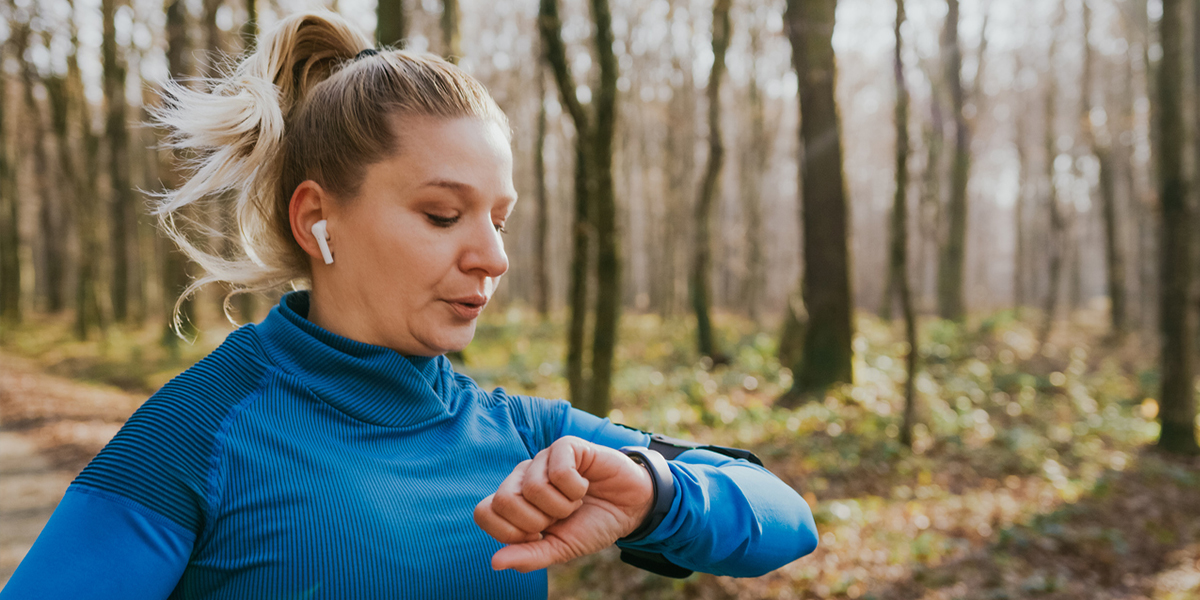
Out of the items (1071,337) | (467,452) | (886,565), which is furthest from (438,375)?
(1071,337)

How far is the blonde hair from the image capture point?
4.60 feet

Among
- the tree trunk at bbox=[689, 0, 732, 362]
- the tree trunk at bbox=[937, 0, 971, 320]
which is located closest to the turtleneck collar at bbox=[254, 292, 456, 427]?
the tree trunk at bbox=[689, 0, 732, 362]

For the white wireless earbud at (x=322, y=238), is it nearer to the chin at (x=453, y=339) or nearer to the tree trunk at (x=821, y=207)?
the chin at (x=453, y=339)

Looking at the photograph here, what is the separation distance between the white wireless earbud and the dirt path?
4.64 meters

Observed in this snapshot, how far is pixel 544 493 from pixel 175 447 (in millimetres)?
637

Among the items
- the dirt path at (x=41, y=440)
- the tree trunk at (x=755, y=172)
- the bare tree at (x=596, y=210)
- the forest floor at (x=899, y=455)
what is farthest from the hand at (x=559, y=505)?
the tree trunk at (x=755, y=172)

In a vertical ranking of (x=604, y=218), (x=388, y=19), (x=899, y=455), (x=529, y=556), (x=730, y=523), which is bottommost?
(x=899, y=455)

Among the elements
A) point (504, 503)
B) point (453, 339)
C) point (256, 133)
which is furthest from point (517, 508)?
point (256, 133)

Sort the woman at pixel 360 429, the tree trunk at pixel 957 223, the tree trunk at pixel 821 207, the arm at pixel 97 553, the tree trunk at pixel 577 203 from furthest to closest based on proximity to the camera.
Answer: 1. the tree trunk at pixel 957 223
2. the tree trunk at pixel 821 207
3. the tree trunk at pixel 577 203
4. the woman at pixel 360 429
5. the arm at pixel 97 553

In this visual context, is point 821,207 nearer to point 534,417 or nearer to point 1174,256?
point 1174,256

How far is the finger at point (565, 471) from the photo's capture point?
1129mm

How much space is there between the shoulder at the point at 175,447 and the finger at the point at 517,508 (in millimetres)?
504

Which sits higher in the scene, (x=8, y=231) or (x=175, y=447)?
(x=8, y=231)

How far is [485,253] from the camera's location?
1431 millimetres
